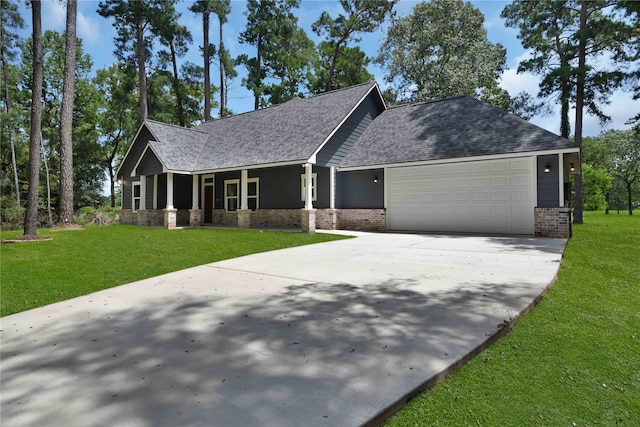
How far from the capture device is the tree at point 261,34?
1184 inches

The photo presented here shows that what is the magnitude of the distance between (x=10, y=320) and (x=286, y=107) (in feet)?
54.5

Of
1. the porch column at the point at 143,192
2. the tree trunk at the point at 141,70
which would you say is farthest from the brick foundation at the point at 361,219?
the tree trunk at the point at 141,70

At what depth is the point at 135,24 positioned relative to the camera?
81.8 feet

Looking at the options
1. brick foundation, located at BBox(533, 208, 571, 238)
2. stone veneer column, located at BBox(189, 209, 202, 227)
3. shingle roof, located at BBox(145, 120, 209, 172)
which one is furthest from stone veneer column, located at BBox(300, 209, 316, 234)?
brick foundation, located at BBox(533, 208, 571, 238)

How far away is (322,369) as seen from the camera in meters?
2.56

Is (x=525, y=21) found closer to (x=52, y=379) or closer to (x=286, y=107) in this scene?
(x=286, y=107)

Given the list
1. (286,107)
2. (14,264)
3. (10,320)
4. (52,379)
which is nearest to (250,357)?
(52,379)

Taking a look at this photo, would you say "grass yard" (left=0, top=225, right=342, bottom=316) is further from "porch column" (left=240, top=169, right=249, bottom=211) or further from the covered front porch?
"porch column" (left=240, top=169, right=249, bottom=211)

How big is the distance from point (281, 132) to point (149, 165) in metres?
6.77

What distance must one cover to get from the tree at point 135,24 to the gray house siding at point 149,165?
7.78 meters

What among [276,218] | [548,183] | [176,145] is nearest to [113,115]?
[176,145]

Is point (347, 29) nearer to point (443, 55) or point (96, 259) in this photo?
point (443, 55)

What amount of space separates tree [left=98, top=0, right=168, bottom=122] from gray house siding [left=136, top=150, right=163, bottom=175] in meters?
7.78

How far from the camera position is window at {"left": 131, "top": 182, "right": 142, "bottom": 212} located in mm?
20014
